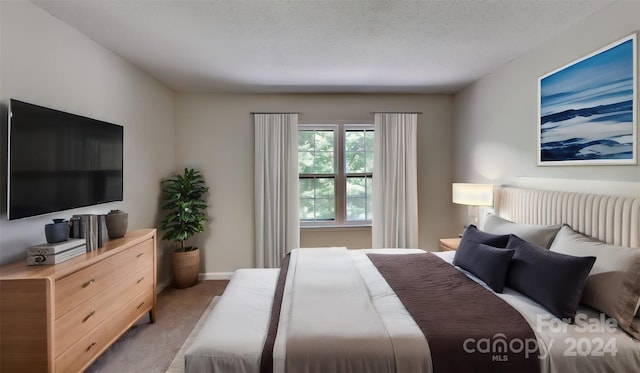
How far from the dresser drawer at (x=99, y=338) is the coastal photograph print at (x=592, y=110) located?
3.61m

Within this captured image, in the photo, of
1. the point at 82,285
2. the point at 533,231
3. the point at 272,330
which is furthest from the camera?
the point at 533,231

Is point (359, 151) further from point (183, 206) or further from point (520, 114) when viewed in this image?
point (183, 206)

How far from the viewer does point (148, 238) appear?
2.70 metres

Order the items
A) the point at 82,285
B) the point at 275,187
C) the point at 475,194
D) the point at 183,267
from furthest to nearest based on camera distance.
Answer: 1. the point at 275,187
2. the point at 183,267
3. the point at 475,194
4. the point at 82,285

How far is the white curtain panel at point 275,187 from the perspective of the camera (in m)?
4.02

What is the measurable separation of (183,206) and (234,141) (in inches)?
43.3

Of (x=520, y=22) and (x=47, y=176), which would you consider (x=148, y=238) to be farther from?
(x=520, y=22)

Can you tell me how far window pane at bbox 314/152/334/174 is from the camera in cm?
433

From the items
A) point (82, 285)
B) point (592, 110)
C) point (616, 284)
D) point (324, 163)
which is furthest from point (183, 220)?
point (592, 110)

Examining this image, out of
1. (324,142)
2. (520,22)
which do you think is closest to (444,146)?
(324,142)

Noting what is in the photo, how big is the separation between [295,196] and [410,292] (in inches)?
93.3

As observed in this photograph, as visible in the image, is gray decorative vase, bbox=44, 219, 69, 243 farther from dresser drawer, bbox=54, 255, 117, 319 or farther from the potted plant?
the potted plant

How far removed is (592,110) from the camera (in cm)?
214

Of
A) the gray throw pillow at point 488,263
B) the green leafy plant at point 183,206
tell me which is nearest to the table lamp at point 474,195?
the gray throw pillow at point 488,263
